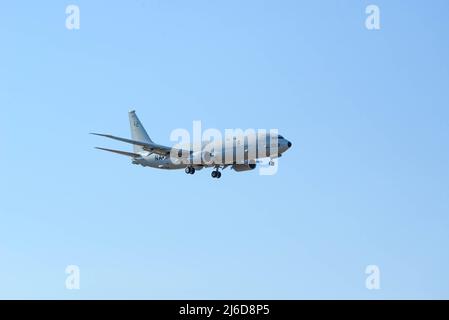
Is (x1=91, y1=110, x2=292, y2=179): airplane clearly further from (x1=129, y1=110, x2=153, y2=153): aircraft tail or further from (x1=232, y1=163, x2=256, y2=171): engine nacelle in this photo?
(x1=129, y1=110, x2=153, y2=153): aircraft tail

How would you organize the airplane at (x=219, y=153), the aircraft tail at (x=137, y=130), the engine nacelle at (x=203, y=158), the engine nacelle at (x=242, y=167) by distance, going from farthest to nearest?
the aircraft tail at (x=137, y=130)
the engine nacelle at (x=242, y=167)
the engine nacelle at (x=203, y=158)
the airplane at (x=219, y=153)

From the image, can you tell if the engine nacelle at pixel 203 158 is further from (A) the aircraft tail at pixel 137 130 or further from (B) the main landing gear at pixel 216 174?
(A) the aircraft tail at pixel 137 130

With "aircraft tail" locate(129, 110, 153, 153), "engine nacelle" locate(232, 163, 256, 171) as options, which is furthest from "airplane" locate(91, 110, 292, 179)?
"aircraft tail" locate(129, 110, 153, 153)

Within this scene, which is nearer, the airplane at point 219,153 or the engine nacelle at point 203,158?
the airplane at point 219,153

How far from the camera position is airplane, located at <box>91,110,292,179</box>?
346 feet

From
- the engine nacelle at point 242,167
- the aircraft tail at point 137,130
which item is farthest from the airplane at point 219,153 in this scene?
the aircraft tail at point 137,130

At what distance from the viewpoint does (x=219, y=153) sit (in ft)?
350

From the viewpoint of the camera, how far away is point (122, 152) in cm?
11681

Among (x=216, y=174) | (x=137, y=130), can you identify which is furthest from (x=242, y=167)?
(x=137, y=130)

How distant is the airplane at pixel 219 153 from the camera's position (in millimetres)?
105375
